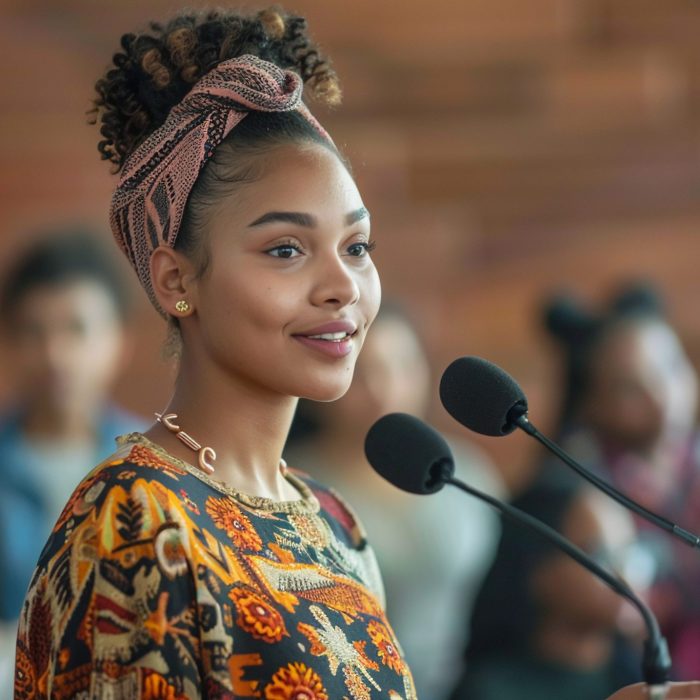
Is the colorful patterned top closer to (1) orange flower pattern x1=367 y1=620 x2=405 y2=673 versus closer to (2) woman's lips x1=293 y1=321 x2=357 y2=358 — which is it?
(1) orange flower pattern x1=367 y1=620 x2=405 y2=673

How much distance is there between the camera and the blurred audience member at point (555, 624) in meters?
3.30

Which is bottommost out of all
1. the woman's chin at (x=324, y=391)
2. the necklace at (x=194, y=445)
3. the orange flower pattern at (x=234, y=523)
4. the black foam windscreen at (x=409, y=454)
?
the orange flower pattern at (x=234, y=523)

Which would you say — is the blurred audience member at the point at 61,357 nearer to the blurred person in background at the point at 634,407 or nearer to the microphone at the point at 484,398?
the blurred person in background at the point at 634,407

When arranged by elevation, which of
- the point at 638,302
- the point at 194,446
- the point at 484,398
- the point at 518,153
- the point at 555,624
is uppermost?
the point at 518,153

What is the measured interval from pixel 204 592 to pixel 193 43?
591 mm

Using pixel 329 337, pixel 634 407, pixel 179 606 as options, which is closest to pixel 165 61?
pixel 329 337

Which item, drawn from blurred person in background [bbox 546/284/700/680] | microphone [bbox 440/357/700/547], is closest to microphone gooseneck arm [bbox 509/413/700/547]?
microphone [bbox 440/357/700/547]

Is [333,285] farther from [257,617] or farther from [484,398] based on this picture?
[257,617]

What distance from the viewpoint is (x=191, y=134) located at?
1.57m

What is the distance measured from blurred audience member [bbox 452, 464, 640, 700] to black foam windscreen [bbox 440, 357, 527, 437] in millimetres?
1720

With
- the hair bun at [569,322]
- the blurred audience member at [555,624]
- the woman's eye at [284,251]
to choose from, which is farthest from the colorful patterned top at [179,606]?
the hair bun at [569,322]

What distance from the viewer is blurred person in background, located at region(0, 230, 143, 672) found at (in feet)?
11.0

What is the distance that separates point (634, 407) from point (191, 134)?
8.96 feet

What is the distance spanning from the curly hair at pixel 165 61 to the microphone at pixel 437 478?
16.3 inches
